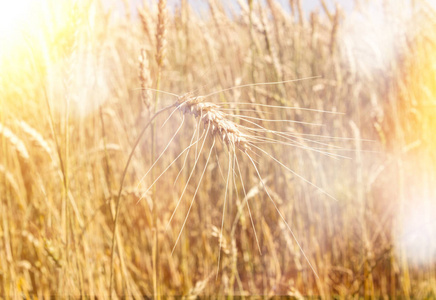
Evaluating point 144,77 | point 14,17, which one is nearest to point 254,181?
point 144,77

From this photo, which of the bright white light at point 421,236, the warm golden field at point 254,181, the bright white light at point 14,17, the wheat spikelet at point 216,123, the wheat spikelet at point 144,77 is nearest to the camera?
the wheat spikelet at point 216,123

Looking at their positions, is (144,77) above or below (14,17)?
below

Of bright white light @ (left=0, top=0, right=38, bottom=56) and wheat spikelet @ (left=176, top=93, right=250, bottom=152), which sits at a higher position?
bright white light @ (left=0, top=0, right=38, bottom=56)

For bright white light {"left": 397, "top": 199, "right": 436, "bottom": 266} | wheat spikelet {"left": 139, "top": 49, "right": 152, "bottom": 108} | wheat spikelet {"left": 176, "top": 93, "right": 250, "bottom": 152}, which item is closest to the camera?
wheat spikelet {"left": 176, "top": 93, "right": 250, "bottom": 152}

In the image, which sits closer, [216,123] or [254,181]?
[216,123]

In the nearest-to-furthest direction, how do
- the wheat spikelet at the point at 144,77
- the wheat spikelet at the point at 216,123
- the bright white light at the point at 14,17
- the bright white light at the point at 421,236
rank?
1. the wheat spikelet at the point at 216,123
2. the wheat spikelet at the point at 144,77
3. the bright white light at the point at 14,17
4. the bright white light at the point at 421,236

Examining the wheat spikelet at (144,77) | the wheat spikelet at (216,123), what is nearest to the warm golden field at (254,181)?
the wheat spikelet at (144,77)

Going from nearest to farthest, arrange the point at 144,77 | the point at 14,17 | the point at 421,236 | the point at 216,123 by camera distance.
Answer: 1. the point at 216,123
2. the point at 144,77
3. the point at 14,17
4. the point at 421,236

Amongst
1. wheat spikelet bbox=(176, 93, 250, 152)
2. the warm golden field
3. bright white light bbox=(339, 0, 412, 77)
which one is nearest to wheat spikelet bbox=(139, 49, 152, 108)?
wheat spikelet bbox=(176, 93, 250, 152)

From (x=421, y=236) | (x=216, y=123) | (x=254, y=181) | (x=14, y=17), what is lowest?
(x=421, y=236)

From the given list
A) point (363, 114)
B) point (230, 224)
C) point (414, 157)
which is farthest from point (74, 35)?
point (363, 114)

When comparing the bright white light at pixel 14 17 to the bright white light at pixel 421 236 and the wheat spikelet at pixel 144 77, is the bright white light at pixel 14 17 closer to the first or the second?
the wheat spikelet at pixel 144 77

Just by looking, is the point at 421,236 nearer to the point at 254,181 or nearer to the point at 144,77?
the point at 254,181

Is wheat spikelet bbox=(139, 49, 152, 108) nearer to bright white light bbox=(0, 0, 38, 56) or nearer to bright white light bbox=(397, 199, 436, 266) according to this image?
bright white light bbox=(0, 0, 38, 56)
